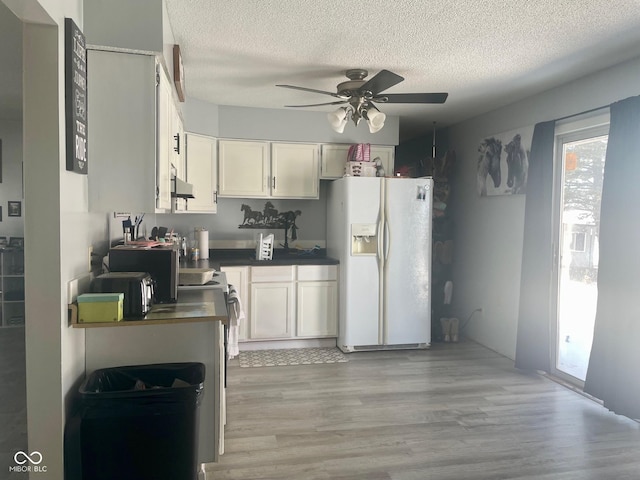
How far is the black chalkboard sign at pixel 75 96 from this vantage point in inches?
70.0

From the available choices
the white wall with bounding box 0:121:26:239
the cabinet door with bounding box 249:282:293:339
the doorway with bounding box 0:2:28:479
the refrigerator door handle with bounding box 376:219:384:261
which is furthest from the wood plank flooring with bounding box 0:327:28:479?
the refrigerator door handle with bounding box 376:219:384:261

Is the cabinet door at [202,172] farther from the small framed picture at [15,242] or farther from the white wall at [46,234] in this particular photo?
the white wall at [46,234]

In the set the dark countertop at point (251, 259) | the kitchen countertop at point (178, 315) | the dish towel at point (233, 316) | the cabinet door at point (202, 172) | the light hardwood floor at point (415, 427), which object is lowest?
the light hardwood floor at point (415, 427)

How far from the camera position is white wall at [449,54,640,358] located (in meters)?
3.49

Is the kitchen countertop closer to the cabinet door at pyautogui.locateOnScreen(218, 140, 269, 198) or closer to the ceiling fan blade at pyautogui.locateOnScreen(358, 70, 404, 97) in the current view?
the ceiling fan blade at pyautogui.locateOnScreen(358, 70, 404, 97)

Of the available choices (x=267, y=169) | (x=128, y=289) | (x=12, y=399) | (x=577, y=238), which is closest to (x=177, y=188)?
(x=128, y=289)

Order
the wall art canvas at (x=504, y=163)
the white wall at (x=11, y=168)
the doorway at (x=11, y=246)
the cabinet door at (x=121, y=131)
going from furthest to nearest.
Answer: the wall art canvas at (x=504, y=163), the white wall at (x=11, y=168), the doorway at (x=11, y=246), the cabinet door at (x=121, y=131)

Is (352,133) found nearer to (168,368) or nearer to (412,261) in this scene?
Answer: (412,261)

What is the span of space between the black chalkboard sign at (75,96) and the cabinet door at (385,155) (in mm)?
3339

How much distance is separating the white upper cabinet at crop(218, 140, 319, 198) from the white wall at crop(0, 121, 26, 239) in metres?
1.79

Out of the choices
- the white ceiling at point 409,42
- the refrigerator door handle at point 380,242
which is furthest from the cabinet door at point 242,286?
the white ceiling at point 409,42

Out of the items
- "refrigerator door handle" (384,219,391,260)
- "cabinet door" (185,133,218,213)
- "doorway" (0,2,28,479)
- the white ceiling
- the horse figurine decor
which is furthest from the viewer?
the horse figurine decor

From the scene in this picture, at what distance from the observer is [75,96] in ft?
5.99

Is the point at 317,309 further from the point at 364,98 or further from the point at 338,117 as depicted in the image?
the point at 364,98
